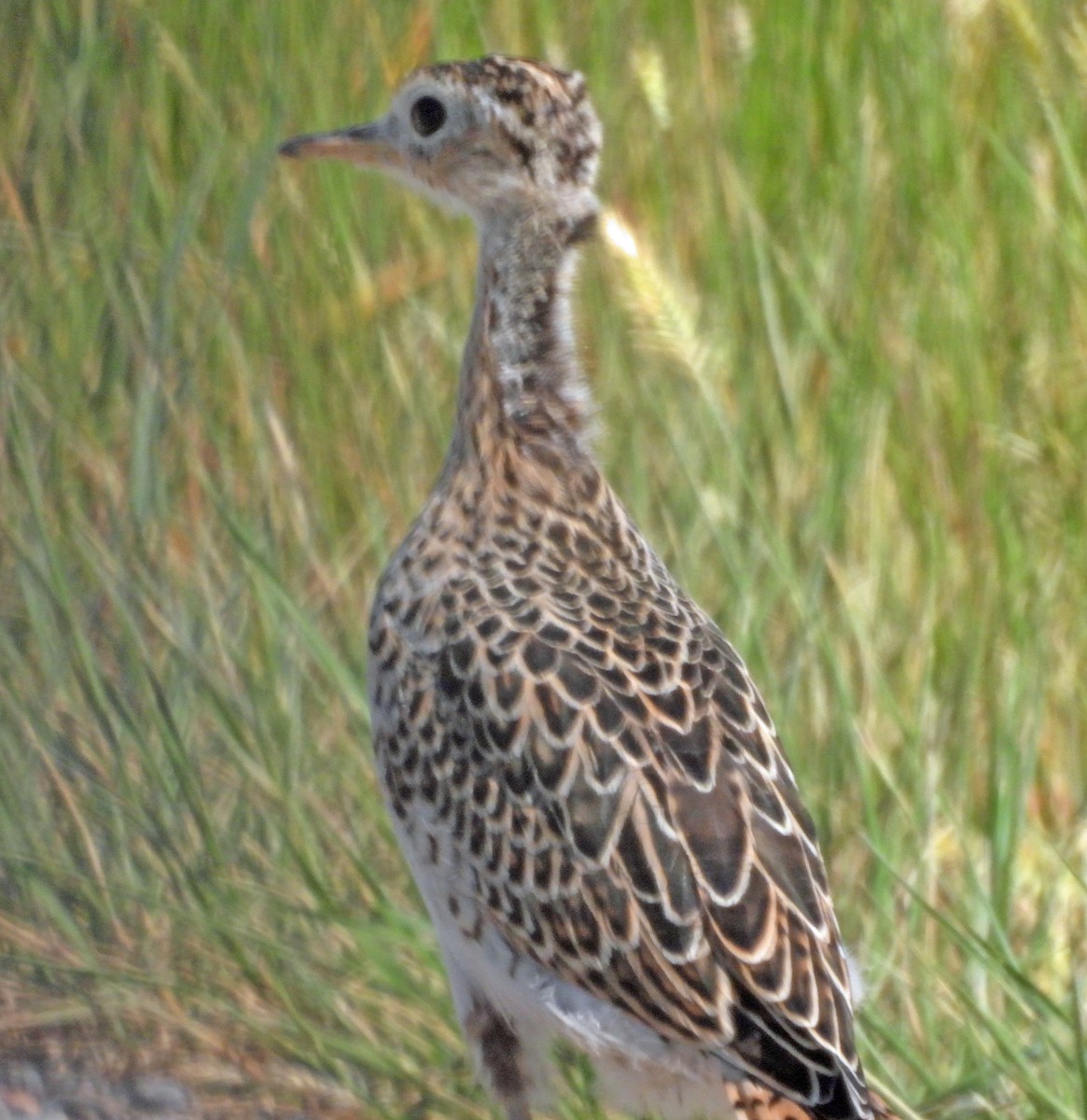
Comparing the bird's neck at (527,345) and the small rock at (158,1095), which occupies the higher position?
the bird's neck at (527,345)

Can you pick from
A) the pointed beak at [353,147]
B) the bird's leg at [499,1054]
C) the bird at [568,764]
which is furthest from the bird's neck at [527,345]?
the bird's leg at [499,1054]

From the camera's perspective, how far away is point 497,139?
13.6ft

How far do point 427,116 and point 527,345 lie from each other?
470mm

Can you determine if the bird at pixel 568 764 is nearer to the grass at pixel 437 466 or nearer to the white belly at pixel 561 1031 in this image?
the white belly at pixel 561 1031

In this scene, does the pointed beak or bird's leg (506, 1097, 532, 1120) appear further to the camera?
the pointed beak

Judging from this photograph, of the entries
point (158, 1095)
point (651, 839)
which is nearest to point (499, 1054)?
point (651, 839)

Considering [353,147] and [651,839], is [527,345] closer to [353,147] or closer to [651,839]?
[353,147]

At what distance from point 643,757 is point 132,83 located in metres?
2.13

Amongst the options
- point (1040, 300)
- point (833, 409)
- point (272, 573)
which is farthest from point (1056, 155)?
point (272, 573)

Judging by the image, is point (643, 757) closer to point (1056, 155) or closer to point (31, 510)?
point (31, 510)

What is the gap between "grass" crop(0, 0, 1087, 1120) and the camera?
3898 mm

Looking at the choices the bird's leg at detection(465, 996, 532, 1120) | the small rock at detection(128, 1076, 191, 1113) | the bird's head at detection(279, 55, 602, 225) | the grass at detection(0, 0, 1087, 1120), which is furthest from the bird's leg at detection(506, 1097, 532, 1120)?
the bird's head at detection(279, 55, 602, 225)

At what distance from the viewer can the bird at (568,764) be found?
11.1 feet

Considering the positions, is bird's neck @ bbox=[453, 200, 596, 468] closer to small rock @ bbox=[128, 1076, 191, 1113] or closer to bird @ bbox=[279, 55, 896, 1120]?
bird @ bbox=[279, 55, 896, 1120]
